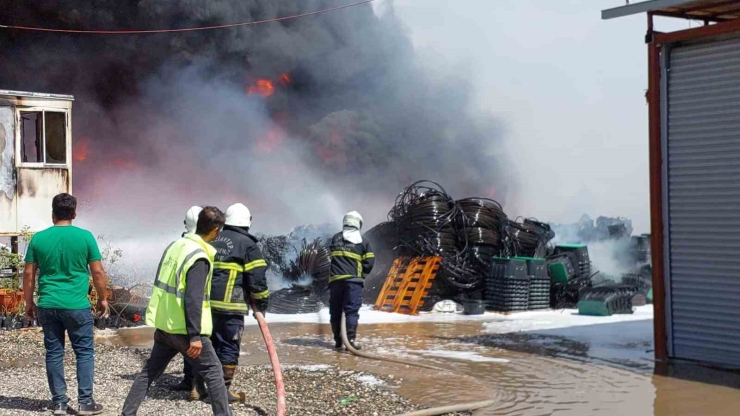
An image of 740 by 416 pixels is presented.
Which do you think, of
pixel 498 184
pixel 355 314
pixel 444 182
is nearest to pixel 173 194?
pixel 444 182

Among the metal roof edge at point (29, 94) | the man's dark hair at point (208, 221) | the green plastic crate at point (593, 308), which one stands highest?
the metal roof edge at point (29, 94)

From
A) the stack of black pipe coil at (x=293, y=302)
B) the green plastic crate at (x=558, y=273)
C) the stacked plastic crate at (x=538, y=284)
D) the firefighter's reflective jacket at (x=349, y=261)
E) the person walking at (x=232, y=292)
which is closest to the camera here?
the person walking at (x=232, y=292)

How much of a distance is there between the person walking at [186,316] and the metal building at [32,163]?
27.0ft

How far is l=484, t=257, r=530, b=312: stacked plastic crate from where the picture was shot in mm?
14789

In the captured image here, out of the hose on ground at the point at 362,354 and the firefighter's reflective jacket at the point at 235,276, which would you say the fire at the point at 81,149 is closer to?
the hose on ground at the point at 362,354

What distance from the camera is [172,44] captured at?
1115 inches

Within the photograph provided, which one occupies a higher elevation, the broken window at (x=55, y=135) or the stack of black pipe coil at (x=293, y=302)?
the broken window at (x=55, y=135)

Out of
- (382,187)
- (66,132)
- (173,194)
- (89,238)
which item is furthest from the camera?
(382,187)

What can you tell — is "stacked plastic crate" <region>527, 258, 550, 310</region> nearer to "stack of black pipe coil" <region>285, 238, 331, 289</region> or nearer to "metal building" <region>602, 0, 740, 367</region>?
"stack of black pipe coil" <region>285, 238, 331, 289</region>

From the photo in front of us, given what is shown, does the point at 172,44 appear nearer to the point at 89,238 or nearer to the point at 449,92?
the point at 449,92

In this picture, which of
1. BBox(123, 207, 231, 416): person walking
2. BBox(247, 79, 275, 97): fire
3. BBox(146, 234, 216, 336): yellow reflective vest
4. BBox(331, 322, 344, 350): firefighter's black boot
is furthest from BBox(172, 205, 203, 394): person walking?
BBox(247, 79, 275, 97): fire

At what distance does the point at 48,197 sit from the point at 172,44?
52.6ft

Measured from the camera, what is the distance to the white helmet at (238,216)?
762 cm

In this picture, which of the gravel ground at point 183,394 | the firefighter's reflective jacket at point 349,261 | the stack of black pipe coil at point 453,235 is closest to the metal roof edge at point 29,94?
the gravel ground at point 183,394
